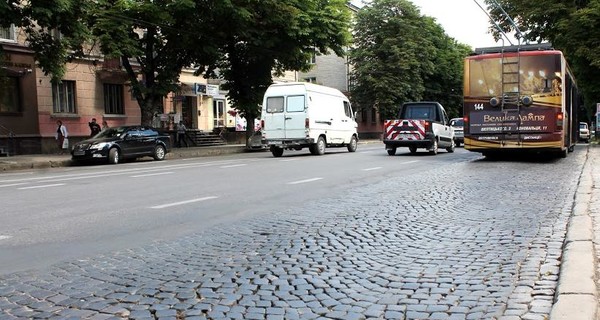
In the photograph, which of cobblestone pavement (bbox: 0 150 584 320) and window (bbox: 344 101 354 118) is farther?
window (bbox: 344 101 354 118)

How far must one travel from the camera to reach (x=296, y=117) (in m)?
21.8

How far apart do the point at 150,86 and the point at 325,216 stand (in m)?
20.1

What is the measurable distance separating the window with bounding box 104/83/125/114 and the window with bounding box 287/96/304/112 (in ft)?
44.4

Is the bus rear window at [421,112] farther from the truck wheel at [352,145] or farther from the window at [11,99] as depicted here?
the window at [11,99]

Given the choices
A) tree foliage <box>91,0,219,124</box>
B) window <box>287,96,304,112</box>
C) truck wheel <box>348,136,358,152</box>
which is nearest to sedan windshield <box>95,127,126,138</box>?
tree foliage <box>91,0,219,124</box>

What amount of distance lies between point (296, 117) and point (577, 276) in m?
18.0

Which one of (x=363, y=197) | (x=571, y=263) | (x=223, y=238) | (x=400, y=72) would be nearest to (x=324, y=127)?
(x=363, y=197)

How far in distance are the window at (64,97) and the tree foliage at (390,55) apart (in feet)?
88.8

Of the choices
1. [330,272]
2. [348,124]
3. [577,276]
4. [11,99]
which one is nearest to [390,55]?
[348,124]

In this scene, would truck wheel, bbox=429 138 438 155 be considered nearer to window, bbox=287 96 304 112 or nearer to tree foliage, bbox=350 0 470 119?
window, bbox=287 96 304 112

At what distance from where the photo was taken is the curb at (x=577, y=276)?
3.49 m

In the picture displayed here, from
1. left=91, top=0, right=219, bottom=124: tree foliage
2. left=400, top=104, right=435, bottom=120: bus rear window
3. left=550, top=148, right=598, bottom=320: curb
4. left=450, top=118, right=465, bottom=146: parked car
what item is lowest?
left=550, top=148, right=598, bottom=320: curb

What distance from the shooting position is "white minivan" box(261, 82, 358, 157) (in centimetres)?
2177

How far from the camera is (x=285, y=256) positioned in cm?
534
